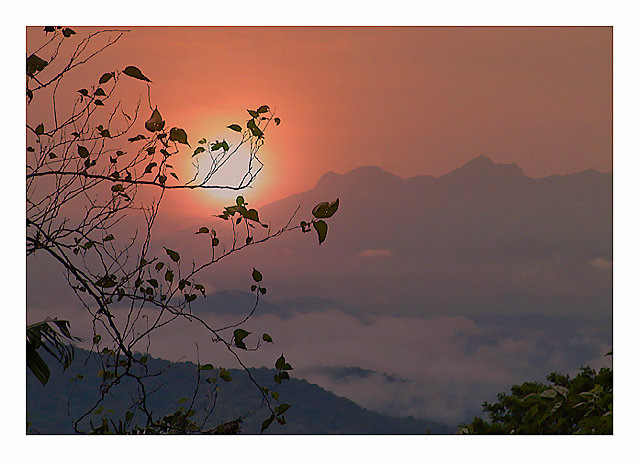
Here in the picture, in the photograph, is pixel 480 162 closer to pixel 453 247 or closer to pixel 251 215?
pixel 453 247

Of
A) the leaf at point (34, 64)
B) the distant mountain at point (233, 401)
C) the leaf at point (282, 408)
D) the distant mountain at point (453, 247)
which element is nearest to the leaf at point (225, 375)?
the distant mountain at point (233, 401)

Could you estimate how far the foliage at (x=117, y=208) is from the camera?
2857mm

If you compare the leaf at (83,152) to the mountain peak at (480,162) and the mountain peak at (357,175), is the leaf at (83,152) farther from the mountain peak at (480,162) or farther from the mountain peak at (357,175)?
the mountain peak at (480,162)

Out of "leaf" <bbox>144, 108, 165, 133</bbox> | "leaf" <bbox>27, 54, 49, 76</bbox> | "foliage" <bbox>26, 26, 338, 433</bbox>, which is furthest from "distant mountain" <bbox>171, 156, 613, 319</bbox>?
"leaf" <bbox>27, 54, 49, 76</bbox>

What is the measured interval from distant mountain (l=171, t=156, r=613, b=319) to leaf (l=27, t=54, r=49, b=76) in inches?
35.3

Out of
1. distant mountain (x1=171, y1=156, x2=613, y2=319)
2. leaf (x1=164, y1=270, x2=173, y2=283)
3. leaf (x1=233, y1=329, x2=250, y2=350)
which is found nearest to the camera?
leaf (x1=233, y1=329, x2=250, y2=350)

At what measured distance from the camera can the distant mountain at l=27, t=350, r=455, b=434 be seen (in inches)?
115

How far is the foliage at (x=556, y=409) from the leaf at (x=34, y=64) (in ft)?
6.40

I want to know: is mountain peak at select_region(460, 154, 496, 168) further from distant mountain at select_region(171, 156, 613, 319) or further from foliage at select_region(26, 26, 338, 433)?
foliage at select_region(26, 26, 338, 433)

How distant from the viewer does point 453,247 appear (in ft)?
9.98

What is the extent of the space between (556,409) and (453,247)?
0.86m
